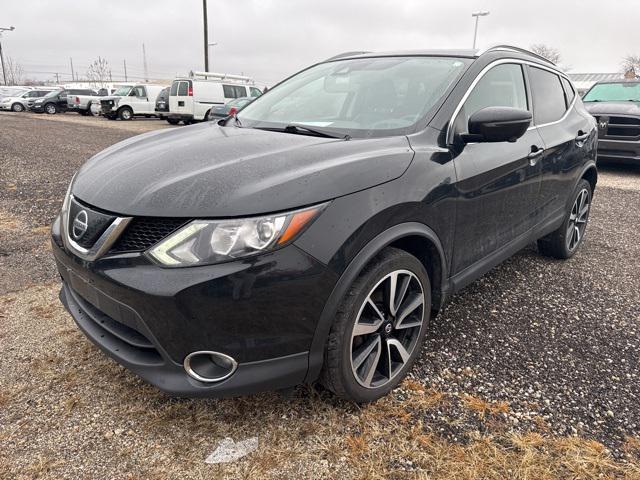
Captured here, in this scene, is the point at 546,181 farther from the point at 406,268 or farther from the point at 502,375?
the point at 406,268

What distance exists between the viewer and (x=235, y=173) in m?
1.92

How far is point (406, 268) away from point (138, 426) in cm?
140

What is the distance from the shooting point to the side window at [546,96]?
347cm

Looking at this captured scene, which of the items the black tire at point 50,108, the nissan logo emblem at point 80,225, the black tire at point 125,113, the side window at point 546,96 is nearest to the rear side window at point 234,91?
the black tire at point 125,113

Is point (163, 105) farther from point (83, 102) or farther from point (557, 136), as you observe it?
point (557, 136)

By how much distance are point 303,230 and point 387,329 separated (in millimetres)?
753

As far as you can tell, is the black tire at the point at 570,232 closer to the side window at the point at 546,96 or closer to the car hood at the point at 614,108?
the side window at the point at 546,96

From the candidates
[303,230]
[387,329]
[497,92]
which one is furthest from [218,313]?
[497,92]

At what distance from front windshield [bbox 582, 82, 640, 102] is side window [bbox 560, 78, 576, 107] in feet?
21.2

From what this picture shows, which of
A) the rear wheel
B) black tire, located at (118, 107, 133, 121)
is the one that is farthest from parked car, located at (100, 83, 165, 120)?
the rear wheel

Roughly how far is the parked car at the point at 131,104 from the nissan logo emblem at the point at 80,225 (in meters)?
23.3

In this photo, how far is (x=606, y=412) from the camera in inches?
90.5

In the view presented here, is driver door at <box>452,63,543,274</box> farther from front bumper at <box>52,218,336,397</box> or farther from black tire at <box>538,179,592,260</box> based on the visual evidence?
front bumper at <box>52,218,336,397</box>

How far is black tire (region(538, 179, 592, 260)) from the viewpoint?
404cm
